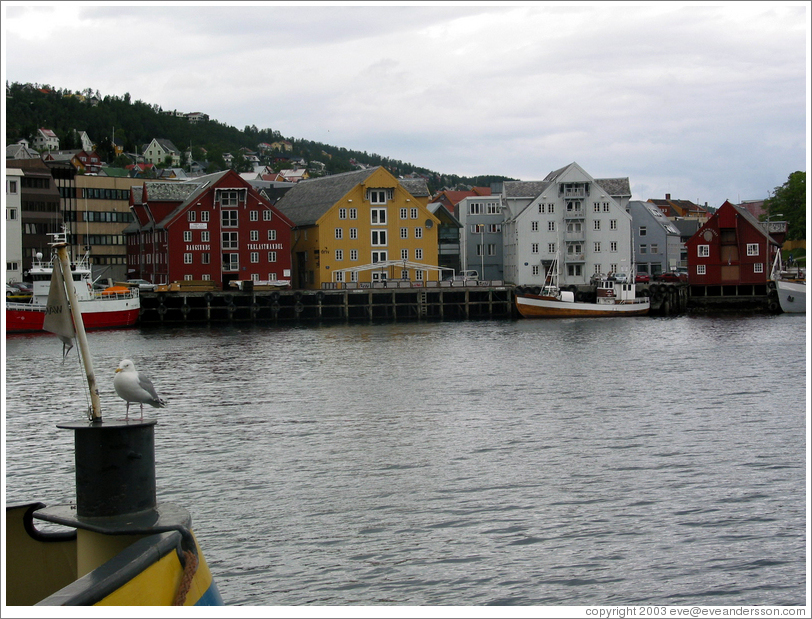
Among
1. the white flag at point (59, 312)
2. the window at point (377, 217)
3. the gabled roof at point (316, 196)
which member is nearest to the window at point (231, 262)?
the gabled roof at point (316, 196)

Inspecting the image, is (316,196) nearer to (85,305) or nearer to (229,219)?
(229,219)

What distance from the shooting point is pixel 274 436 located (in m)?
24.7

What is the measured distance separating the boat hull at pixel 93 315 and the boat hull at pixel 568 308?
31376mm

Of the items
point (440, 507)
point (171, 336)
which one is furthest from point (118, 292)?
point (440, 507)

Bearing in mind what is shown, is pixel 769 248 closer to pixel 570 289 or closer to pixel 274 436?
pixel 570 289

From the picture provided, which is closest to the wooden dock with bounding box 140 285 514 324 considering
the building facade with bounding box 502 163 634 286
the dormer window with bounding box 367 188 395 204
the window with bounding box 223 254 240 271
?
the window with bounding box 223 254 240 271

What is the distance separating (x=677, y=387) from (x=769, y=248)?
197ft

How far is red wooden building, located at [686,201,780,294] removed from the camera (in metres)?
88.0

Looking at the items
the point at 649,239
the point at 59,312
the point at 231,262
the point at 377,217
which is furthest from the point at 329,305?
the point at 59,312

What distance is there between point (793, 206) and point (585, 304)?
42830mm

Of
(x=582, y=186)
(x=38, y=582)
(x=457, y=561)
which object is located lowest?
(x=457, y=561)

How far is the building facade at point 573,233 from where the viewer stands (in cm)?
9131

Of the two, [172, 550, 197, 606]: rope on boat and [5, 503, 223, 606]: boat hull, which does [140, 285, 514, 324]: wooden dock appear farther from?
[172, 550, 197, 606]: rope on boat

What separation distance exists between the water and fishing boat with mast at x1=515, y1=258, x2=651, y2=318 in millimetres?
36864
